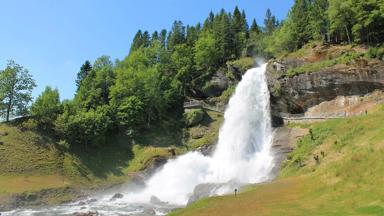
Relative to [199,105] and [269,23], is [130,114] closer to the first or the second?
[199,105]

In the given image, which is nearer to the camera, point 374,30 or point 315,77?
point 315,77

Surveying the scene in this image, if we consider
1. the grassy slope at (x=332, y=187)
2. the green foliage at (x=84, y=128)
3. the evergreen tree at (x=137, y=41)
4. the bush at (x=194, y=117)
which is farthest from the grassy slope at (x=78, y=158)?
the evergreen tree at (x=137, y=41)

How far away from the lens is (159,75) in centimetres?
7969

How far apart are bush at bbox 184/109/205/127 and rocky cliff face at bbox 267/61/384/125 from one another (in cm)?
1361

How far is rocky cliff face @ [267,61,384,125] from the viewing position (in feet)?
181

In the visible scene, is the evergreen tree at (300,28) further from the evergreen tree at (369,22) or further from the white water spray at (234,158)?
the white water spray at (234,158)

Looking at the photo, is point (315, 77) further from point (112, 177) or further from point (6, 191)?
point (6, 191)

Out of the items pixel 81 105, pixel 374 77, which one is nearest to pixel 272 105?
pixel 374 77

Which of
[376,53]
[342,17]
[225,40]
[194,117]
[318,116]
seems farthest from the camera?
[225,40]

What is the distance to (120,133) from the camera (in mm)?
72750

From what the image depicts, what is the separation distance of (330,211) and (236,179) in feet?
76.9

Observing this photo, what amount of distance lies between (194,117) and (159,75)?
1353 cm

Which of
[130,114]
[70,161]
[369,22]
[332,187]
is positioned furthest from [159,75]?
[332,187]

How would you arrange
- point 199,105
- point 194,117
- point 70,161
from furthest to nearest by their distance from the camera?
1. point 199,105
2. point 194,117
3. point 70,161
